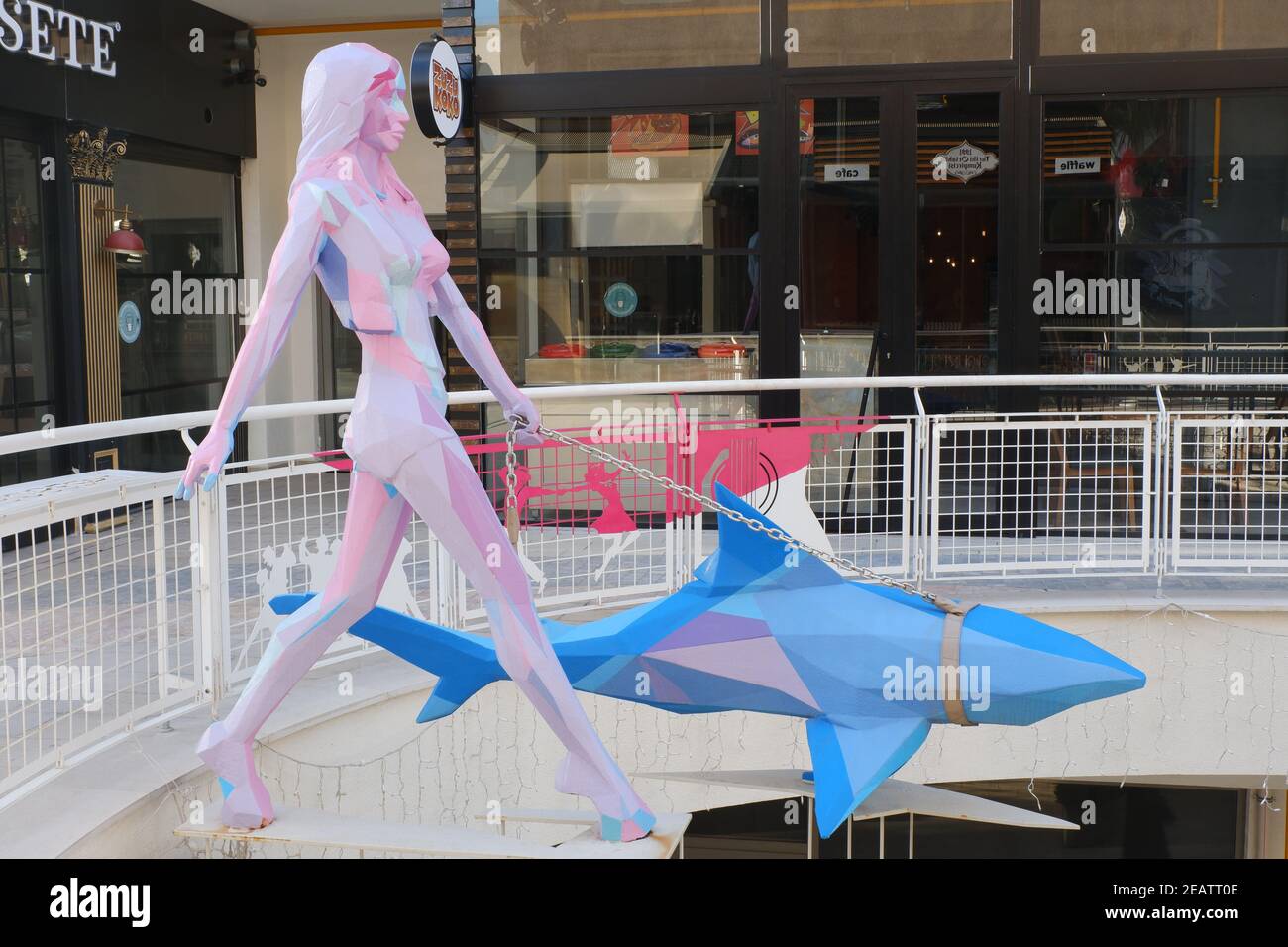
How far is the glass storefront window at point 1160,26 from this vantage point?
8.26 m

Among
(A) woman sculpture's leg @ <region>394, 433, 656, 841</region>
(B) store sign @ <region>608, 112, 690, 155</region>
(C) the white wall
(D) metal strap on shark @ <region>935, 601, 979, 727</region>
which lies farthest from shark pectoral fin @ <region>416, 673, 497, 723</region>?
(C) the white wall

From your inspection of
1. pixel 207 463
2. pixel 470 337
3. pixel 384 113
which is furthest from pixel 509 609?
pixel 384 113

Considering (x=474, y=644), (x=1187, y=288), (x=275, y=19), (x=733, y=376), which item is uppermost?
(x=275, y=19)

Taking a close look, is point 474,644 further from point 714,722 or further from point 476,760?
point 714,722

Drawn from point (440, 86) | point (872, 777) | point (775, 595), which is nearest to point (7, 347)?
point (440, 86)

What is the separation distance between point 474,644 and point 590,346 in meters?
4.94

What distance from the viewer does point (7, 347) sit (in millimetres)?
8406

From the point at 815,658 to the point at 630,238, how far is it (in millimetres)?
5255

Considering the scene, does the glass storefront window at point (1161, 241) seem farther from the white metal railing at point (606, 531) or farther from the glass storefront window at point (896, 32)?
the glass storefront window at point (896, 32)

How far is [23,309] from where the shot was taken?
8555 mm

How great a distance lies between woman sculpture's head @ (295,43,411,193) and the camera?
A: 3.66 metres

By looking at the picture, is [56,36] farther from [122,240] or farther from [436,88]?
[436,88]

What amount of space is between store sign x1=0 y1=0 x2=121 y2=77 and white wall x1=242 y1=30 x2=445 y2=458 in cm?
202

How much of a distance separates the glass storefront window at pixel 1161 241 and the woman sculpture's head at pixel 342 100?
582cm
